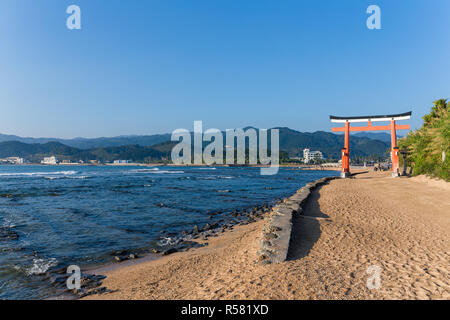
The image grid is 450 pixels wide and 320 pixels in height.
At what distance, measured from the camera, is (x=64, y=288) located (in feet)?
20.4

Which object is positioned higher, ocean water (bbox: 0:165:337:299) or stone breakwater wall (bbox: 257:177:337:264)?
stone breakwater wall (bbox: 257:177:337:264)

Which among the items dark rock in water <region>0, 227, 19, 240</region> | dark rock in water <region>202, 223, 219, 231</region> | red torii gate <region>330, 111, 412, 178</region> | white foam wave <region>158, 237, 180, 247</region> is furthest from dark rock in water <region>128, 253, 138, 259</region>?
red torii gate <region>330, 111, 412, 178</region>

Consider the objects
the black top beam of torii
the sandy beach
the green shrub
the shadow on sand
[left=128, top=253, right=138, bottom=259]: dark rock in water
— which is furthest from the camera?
the black top beam of torii

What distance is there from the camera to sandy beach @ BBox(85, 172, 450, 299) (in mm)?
4703

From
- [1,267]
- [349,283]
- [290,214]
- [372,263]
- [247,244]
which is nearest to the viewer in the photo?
[349,283]

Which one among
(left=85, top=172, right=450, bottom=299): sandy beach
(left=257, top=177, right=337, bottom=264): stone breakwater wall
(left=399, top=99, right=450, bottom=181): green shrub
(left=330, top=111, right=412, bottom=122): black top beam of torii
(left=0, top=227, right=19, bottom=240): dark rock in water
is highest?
(left=330, top=111, right=412, bottom=122): black top beam of torii

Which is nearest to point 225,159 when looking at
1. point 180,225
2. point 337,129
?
point 337,129

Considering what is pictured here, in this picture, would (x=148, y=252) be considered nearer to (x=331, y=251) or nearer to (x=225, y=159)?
(x=331, y=251)

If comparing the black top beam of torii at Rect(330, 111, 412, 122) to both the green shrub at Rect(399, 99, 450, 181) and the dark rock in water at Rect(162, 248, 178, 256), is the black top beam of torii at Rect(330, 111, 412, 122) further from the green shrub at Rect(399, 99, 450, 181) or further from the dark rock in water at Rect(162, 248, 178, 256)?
the dark rock in water at Rect(162, 248, 178, 256)

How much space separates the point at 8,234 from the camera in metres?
11.1

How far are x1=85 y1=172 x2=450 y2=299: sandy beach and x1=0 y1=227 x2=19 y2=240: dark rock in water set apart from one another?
656 centimetres

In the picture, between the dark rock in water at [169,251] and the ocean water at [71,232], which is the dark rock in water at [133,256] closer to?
the ocean water at [71,232]

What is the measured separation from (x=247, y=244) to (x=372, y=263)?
3723mm

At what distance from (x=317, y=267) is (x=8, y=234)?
41.3 feet
